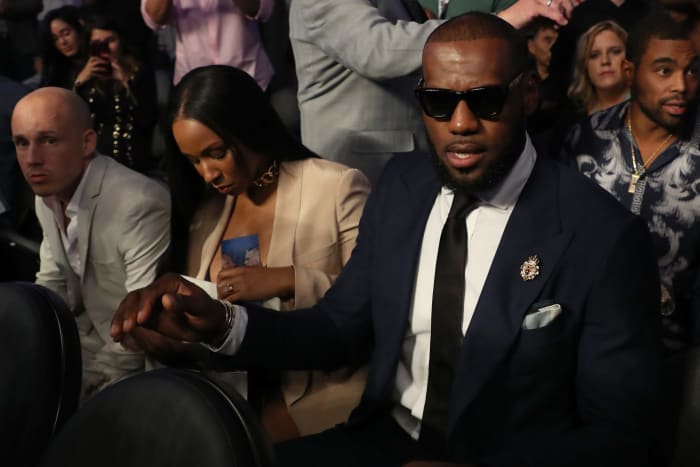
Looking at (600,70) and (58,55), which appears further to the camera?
(58,55)

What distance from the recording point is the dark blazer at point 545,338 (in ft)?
5.38

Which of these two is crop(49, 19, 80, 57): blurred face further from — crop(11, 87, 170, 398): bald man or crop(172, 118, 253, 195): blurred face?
crop(172, 118, 253, 195): blurred face

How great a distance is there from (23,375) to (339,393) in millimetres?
843

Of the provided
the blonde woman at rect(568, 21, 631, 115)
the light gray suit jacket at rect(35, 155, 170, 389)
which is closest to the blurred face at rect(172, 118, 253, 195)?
the light gray suit jacket at rect(35, 155, 170, 389)

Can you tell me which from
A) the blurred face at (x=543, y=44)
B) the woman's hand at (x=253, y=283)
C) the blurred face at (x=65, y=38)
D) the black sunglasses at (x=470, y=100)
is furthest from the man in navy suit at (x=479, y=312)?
the blurred face at (x=65, y=38)

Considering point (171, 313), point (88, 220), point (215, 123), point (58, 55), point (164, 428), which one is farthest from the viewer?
point (58, 55)

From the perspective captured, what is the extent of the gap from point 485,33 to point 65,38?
384cm

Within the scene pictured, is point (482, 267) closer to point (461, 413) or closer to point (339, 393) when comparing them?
point (461, 413)

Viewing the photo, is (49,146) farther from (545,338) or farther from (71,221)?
(545,338)

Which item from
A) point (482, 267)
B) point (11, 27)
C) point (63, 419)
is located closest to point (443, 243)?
point (482, 267)

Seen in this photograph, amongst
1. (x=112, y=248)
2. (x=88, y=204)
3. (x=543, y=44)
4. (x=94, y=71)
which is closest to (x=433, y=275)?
(x=112, y=248)

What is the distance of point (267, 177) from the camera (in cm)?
251

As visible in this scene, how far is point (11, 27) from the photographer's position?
6.10 m

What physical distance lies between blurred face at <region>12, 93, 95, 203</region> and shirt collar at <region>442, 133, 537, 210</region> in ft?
4.68
